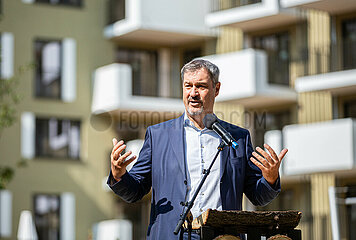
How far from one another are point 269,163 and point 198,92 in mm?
845

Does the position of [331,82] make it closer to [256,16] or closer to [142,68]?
[256,16]

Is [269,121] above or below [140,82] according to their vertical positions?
below

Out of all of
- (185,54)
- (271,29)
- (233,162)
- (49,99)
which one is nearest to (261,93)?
(271,29)

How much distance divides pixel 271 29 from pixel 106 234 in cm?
855

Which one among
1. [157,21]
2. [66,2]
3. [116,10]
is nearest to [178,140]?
[157,21]

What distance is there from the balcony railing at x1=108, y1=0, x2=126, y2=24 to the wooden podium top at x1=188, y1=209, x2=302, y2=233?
2737 centimetres

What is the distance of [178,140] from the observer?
8227mm

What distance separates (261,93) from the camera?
103 feet

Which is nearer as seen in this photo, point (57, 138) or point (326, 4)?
point (326, 4)

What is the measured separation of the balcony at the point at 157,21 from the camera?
33344mm

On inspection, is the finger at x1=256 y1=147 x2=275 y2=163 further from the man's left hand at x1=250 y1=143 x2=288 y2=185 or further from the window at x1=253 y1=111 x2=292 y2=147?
the window at x1=253 y1=111 x2=292 y2=147

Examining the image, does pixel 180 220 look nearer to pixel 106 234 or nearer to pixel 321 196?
pixel 321 196

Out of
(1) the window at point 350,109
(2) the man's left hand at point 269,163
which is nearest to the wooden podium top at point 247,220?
(2) the man's left hand at point 269,163

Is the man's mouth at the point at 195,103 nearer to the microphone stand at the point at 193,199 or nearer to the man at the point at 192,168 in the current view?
the man at the point at 192,168
